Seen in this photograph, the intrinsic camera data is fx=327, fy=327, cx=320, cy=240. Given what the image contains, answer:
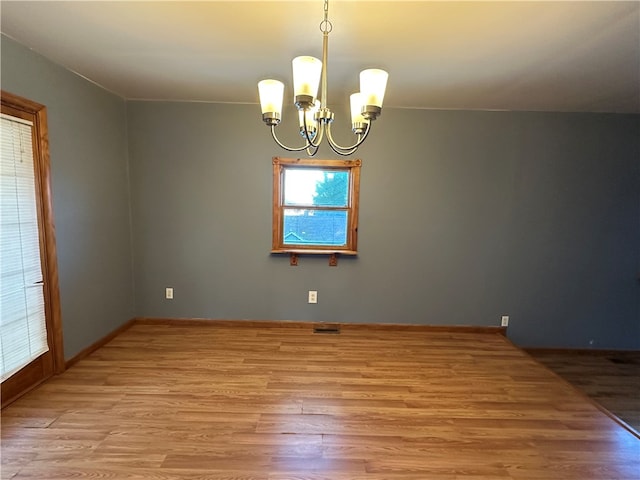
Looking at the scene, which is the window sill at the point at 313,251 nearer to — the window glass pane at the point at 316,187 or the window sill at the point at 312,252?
the window sill at the point at 312,252

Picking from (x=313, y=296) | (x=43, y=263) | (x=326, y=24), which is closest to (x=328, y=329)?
(x=313, y=296)

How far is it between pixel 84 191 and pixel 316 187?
6.65 ft

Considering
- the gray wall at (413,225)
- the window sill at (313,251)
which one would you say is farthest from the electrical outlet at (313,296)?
the window sill at (313,251)

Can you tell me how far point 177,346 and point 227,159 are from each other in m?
1.86

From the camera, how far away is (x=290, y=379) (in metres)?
2.48

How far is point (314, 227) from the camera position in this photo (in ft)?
11.2

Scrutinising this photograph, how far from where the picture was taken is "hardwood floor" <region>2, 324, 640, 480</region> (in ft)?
5.50

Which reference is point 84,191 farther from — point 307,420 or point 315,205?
point 307,420

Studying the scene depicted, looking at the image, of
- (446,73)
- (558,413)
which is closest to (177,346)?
(558,413)

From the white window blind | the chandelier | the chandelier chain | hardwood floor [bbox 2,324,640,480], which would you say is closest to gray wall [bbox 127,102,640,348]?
hardwood floor [bbox 2,324,640,480]

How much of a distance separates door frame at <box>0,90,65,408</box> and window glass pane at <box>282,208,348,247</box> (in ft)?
6.23

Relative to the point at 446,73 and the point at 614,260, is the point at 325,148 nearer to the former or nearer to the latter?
the point at 446,73

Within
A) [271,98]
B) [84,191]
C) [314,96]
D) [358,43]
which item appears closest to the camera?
[314,96]

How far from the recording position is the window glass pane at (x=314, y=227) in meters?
3.39
